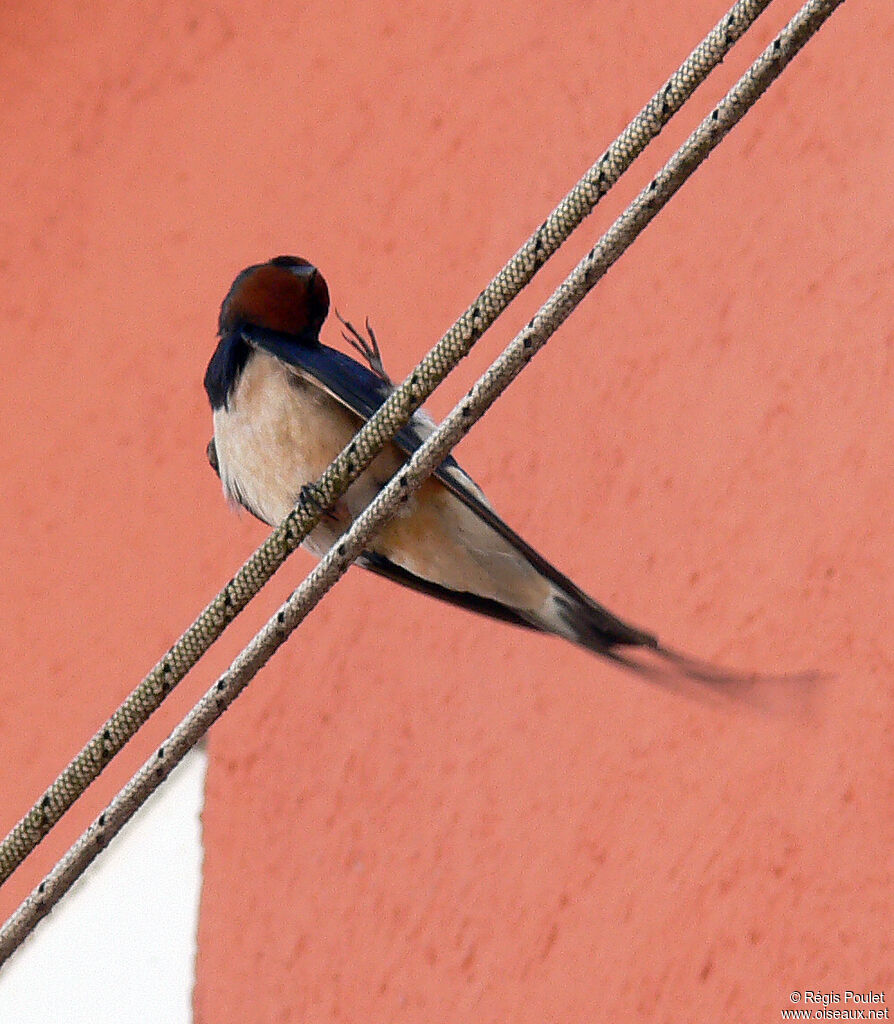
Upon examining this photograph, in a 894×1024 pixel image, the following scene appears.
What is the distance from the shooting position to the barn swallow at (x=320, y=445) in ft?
6.19

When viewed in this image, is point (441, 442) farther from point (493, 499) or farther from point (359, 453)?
point (493, 499)

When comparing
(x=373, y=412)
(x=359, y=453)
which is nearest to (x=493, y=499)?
(x=373, y=412)

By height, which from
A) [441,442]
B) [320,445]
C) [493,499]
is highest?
[493,499]

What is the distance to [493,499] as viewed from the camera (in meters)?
2.14

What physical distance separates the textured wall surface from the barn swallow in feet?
0.43

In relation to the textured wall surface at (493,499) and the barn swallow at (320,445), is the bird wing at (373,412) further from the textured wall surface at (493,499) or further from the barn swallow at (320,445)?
the textured wall surface at (493,499)

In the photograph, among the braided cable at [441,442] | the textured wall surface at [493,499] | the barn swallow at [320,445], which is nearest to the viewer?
the braided cable at [441,442]

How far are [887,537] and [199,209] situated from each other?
4.46 ft

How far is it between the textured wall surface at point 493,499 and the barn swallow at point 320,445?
0.13m

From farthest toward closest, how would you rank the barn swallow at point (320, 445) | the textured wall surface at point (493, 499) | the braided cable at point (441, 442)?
the barn swallow at point (320, 445) < the textured wall surface at point (493, 499) < the braided cable at point (441, 442)

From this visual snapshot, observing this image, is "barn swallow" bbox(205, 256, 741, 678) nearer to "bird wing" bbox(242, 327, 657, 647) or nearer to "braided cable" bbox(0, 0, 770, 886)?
"bird wing" bbox(242, 327, 657, 647)

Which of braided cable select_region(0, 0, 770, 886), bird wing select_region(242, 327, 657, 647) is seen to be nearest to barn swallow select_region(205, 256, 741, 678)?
bird wing select_region(242, 327, 657, 647)

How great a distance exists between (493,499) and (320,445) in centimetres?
29

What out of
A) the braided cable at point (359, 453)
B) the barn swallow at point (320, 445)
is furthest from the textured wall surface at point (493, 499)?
the braided cable at point (359, 453)
